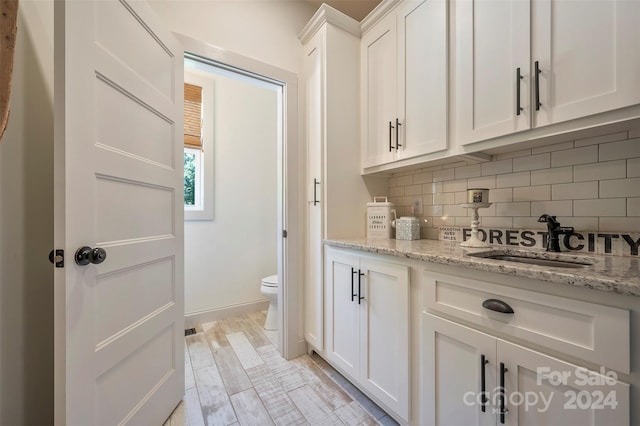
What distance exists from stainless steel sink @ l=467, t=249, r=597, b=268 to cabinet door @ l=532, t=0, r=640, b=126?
56 centimetres

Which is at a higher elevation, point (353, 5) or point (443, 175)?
point (353, 5)

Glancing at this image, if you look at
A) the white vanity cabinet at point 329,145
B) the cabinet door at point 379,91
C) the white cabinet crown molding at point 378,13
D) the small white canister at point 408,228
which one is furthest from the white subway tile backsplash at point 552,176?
the white cabinet crown molding at point 378,13

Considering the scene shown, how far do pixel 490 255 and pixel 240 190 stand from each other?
2319mm

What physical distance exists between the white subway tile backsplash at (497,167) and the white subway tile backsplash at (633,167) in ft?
1.34

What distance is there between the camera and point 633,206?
40.1 inches

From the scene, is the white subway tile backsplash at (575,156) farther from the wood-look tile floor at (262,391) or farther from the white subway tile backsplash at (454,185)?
the wood-look tile floor at (262,391)

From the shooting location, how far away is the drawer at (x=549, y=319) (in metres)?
0.65

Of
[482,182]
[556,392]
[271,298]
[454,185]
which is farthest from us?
[271,298]

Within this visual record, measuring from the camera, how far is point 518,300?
2.66ft

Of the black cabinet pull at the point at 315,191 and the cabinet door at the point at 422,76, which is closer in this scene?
the cabinet door at the point at 422,76

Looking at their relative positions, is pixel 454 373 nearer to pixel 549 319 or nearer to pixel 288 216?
pixel 549 319

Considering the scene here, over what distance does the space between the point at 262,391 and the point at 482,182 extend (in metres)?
1.79

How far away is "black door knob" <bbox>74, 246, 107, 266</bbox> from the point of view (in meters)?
0.85

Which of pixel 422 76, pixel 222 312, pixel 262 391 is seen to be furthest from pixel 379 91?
pixel 222 312
